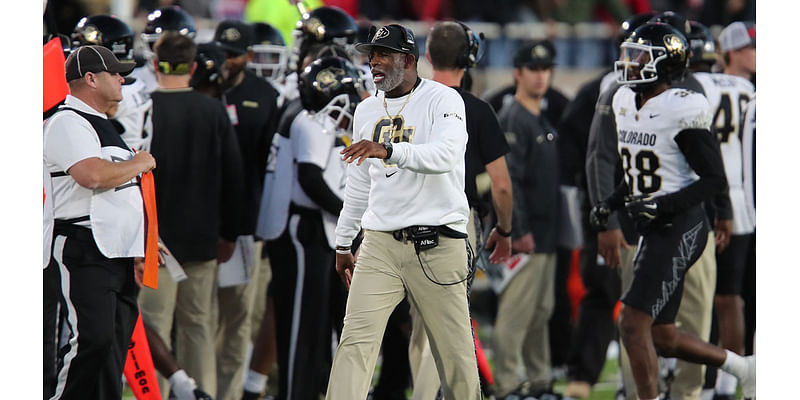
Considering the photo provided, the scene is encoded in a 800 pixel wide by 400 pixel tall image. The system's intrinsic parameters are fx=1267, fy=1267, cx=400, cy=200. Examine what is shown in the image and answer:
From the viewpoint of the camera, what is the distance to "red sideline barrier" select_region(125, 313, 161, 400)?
6391mm

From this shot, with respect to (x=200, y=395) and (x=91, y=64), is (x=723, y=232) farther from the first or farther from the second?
(x=91, y=64)

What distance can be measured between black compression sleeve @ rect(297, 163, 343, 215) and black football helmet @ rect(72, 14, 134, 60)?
4.72 ft

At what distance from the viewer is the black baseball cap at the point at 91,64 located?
592cm

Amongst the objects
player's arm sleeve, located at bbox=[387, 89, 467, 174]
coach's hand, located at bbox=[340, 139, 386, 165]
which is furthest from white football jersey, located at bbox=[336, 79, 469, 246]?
coach's hand, located at bbox=[340, 139, 386, 165]

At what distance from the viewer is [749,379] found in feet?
22.5

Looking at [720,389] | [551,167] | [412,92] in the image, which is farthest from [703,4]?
[412,92]

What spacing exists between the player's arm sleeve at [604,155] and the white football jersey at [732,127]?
33.0 inches

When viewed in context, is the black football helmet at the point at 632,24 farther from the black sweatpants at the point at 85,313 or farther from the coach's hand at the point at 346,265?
the black sweatpants at the point at 85,313

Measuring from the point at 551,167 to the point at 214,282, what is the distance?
2711 mm

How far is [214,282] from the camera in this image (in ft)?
24.3

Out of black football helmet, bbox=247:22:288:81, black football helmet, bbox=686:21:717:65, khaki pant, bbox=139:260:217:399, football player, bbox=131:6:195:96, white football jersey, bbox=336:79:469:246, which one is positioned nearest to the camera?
white football jersey, bbox=336:79:469:246

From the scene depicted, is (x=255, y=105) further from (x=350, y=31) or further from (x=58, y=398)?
(x=58, y=398)

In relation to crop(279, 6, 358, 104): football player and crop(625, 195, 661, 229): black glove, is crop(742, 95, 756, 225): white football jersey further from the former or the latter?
crop(279, 6, 358, 104): football player

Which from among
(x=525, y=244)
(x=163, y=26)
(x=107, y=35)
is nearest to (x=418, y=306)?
(x=525, y=244)
